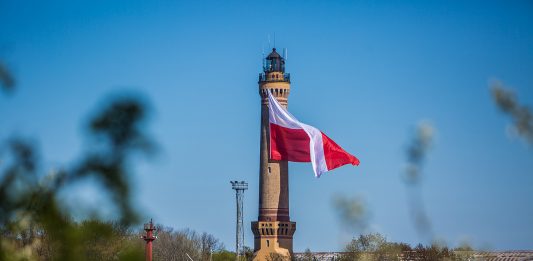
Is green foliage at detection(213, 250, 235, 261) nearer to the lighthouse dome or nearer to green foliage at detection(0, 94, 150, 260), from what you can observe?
the lighthouse dome

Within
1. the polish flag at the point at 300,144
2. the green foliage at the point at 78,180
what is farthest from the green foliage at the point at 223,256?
the green foliage at the point at 78,180

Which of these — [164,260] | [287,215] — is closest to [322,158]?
[287,215]

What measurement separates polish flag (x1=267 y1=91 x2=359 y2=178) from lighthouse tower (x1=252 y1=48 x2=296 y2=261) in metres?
1.53

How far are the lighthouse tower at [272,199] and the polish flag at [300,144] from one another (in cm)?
153

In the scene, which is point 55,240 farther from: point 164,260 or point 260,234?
point 164,260

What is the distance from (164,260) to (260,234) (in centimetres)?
1911

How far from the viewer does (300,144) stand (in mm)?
71875

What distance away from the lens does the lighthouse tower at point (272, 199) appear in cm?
7750

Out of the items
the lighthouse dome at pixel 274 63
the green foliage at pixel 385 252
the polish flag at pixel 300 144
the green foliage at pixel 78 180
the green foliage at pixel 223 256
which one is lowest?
the green foliage at pixel 78 180

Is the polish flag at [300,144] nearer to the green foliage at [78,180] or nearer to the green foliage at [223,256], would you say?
the green foliage at [223,256]

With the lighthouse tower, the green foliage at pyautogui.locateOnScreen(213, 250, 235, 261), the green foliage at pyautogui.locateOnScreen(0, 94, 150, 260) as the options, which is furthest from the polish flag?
the green foliage at pyautogui.locateOnScreen(0, 94, 150, 260)

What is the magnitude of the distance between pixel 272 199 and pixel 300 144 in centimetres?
709

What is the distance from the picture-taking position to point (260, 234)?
78062 mm

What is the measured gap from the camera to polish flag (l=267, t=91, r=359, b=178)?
65.8 metres
